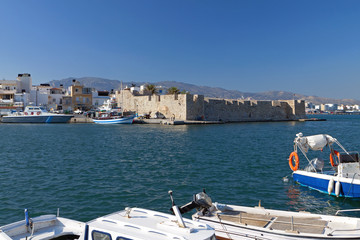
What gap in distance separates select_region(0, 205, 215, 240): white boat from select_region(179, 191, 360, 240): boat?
4.39 feet

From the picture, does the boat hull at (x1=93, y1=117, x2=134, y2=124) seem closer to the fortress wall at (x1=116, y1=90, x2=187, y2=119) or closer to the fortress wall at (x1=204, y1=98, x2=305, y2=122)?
the fortress wall at (x1=116, y1=90, x2=187, y2=119)

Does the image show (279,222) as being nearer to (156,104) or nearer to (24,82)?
(156,104)

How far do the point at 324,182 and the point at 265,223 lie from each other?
4455mm

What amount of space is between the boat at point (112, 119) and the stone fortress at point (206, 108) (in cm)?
526

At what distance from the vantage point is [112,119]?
4331 cm

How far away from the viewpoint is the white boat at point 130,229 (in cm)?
394

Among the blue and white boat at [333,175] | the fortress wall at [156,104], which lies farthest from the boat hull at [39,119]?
the blue and white boat at [333,175]

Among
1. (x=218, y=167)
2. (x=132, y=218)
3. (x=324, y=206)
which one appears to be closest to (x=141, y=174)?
(x=218, y=167)

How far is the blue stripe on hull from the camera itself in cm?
863

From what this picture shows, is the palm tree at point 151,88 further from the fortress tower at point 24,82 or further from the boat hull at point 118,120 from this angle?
the fortress tower at point 24,82

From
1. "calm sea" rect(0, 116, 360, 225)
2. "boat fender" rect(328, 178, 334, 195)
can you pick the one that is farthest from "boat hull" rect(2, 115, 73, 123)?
"boat fender" rect(328, 178, 334, 195)

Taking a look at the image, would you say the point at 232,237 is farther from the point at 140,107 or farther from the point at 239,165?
the point at 140,107

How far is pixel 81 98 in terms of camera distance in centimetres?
5753

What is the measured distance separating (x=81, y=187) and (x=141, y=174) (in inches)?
101
